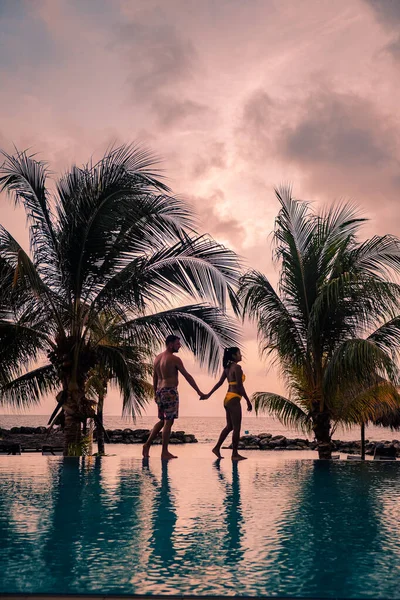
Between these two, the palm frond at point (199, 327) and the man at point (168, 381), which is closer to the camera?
the man at point (168, 381)

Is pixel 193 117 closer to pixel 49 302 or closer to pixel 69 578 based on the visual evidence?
pixel 49 302

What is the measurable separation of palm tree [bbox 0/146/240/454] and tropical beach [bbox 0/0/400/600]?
0.13 ft

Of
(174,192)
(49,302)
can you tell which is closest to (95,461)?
(49,302)

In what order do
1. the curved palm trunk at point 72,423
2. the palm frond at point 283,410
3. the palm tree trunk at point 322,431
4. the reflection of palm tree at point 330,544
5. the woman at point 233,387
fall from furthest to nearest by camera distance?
the palm frond at point 283,410 → the palm tree trunk at point 322,431 → the curved palm trunk at point 72,423 → the woman at point 233,387 → the reflection of palm tree at point 330,544

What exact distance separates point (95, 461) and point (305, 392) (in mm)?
4942

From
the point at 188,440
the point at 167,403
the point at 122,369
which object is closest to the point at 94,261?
the point at 122,369

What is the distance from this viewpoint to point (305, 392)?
13.7 metres

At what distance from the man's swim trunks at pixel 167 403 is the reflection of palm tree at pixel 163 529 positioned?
289 centimetres

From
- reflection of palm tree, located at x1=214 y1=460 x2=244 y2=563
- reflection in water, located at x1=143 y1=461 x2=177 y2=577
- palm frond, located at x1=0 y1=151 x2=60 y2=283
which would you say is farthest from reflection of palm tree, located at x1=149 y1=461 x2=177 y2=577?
palm frond, located at x1=0 y1=151 x2=60 y2=283

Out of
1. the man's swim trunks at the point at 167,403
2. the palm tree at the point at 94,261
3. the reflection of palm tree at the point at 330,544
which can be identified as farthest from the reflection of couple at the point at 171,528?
the palm tree at the point at 94,261

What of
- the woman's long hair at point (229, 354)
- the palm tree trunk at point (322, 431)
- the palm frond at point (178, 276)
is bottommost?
the palm tree trunk at point (322, 431)

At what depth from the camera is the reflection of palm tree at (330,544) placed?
3.16 m

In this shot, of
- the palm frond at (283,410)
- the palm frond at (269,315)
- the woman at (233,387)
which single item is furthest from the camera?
the palm frond at (283,410)

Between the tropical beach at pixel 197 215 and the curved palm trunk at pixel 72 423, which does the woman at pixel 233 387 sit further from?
the curved palm trunk at pixel 72 423
